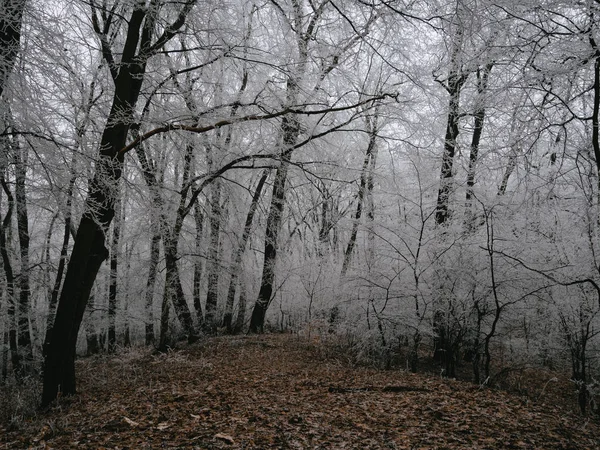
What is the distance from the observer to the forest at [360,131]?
400 cm

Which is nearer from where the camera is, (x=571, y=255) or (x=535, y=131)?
(x=535, y=131)

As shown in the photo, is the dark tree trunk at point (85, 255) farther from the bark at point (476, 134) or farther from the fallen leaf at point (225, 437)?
the bark at point (476, 134)

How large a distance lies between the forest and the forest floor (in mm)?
872

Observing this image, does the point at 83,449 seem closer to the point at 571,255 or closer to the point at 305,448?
the point at 305,448

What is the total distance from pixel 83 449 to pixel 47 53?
3.16m

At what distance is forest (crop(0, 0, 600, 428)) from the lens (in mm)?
→ 4004

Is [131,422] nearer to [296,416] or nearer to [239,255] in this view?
[296,416]

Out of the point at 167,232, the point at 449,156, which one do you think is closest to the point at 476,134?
the point at 449,156

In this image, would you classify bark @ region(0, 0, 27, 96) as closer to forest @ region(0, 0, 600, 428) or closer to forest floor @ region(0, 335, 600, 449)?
forest @ region(0, 0, 600, 428)

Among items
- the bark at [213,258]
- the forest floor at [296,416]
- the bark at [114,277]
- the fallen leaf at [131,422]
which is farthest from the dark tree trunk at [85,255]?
the bark at [114,277]

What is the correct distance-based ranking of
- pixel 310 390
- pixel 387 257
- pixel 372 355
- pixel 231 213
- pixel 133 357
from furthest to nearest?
pixel 231 213 < pixel 133 357 < pixel 372 355 < pixel 387 257 < pixel 310 390

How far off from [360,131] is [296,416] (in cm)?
521

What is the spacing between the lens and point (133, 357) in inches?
355

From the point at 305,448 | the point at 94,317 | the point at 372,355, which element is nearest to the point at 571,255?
the point at 372,355
